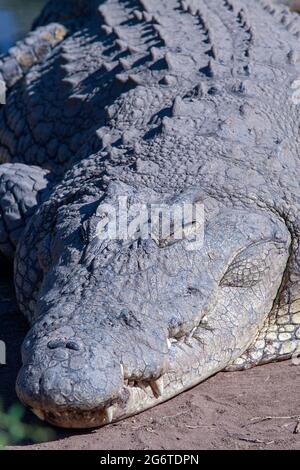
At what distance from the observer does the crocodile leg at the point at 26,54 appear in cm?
812

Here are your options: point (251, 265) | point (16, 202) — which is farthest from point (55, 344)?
point (16, 202)

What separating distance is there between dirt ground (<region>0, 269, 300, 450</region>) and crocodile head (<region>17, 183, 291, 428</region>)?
9 centimetres

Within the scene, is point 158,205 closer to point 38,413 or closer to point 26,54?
point 38,413

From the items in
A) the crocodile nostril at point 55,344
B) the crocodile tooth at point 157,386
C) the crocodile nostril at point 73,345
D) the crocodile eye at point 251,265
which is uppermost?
the crocodile nostril at point 73,345

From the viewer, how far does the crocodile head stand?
365 centimetres

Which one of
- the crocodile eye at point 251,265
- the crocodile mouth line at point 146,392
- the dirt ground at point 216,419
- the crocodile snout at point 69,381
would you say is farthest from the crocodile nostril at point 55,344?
the crocodile eye at point 251,265

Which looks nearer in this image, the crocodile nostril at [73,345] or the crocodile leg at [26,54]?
the crocodile nostril at [73,345]

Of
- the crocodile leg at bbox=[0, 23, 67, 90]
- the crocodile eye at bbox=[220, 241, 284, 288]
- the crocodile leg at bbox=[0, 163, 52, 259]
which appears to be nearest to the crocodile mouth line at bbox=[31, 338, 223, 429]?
the crocodile eye at bbox=[220, 241, 284, 288]

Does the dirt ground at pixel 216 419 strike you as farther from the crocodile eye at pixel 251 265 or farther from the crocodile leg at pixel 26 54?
the crocodile leg at pixel 26 54

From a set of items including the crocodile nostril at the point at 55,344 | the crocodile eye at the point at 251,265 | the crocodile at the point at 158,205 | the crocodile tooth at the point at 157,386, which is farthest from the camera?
the crocodile eye at the point at 251,265

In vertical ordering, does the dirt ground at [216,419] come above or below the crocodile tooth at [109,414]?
below

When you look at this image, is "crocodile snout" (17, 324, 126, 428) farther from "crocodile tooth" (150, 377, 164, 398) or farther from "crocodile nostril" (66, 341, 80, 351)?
"crocodile tooth" (150, 377, 164, 398)

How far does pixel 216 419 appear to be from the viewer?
4.03 m

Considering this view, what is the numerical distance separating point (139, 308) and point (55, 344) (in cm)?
44
